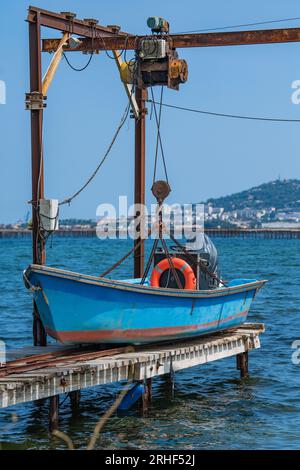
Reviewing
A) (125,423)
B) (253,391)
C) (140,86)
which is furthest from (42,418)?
(140,86)

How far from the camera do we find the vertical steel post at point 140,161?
2431 centimetres

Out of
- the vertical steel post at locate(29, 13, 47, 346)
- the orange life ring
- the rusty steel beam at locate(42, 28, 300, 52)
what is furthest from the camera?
the orange life ring

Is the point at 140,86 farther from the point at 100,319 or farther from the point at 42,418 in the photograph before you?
the point at 42,418

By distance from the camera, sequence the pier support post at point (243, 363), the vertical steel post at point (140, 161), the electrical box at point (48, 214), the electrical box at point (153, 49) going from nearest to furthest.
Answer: the electrical box at point (48, 214), the electrical box at point (153, 49), the pier support post at point (243, 363), the vertical steel post at point (140, 161)

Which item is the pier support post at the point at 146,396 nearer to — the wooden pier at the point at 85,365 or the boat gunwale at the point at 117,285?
the wooden pier at the point at 85,365

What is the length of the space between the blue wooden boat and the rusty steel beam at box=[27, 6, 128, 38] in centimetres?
555

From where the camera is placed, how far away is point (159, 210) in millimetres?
21141

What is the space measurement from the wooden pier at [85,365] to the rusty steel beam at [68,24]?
6983mm

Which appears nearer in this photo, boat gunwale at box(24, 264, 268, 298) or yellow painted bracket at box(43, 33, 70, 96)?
boat gunwale at box(24, 264, 268, 298)

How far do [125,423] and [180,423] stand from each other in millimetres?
1167

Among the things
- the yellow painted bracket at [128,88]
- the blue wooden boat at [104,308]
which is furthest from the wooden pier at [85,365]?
the yellow painted bracket at [128,88]

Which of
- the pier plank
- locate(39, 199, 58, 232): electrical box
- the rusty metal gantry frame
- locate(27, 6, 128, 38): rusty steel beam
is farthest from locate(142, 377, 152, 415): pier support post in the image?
locate(27, 6, 128, 38): rusty steel beam

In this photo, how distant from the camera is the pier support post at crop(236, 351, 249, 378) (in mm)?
23625

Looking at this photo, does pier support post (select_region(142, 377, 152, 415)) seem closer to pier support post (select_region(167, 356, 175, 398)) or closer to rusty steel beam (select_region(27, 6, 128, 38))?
pier support post (select_region(167, 356, 175, 398))
